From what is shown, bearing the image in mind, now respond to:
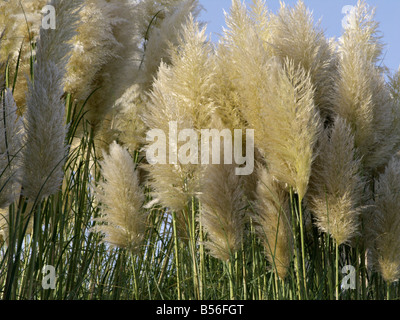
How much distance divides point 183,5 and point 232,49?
87cm

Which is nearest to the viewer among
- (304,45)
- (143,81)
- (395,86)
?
(304,45)

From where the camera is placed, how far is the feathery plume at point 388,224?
2.74 m

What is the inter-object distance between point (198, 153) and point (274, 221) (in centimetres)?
49

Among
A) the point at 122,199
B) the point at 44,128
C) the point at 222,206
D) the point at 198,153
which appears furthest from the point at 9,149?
the point at 222,206

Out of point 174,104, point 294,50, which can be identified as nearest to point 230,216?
point 174,104

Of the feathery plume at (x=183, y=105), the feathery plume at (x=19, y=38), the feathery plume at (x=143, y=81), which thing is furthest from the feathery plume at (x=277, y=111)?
the feathery plume at (x=19, y=38)

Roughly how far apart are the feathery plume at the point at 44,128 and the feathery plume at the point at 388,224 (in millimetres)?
1670

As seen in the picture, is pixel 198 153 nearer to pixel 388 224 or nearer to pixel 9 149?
pixel 9 149

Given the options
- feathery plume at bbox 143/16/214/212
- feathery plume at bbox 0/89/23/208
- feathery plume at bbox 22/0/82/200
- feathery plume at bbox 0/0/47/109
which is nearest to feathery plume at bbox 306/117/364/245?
feathery plume at bbox 143/16/214/212

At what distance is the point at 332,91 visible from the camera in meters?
2.86

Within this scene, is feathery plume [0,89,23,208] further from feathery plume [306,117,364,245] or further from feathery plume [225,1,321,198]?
feathery plume [306,117,364,245]

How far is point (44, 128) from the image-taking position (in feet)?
6.59

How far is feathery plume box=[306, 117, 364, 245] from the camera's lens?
2494 millimetres

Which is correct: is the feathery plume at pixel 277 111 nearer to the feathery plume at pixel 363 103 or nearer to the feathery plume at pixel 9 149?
the feathery plume at pixel 363 103
